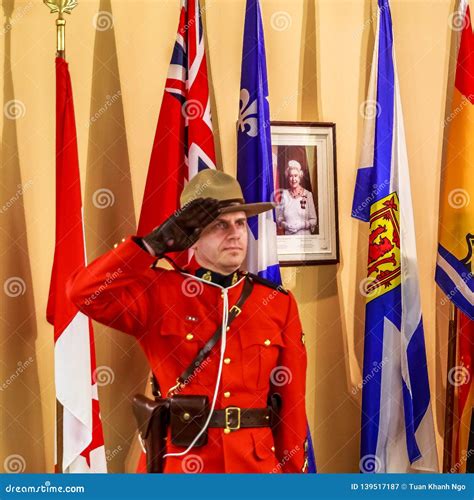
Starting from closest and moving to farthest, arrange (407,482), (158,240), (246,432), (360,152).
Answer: (158,240) → (246,432) → (407,482) → (360,152)

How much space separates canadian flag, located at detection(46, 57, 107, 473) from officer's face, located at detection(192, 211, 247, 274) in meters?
0.59

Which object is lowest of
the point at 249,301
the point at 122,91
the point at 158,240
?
the point at 249,301

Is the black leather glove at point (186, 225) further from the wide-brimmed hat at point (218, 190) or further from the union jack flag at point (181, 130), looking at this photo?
the union jack flag at point (181, 130)

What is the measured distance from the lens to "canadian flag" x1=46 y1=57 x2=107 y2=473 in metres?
2.60

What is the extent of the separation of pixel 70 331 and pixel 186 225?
0.79 metres

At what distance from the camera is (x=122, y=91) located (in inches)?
114

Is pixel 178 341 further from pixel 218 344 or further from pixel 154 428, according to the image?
pixel 154 428

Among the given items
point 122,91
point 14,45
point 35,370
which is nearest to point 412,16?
point 122,91

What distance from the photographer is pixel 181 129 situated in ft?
9.18

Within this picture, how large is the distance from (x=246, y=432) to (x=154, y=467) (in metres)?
0.27

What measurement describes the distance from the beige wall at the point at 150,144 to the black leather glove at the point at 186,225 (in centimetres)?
89

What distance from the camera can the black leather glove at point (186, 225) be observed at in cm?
202

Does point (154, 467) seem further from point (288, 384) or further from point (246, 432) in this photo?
point (288, 384)

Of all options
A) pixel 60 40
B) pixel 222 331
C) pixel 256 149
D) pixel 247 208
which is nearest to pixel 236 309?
pixel 222 331
